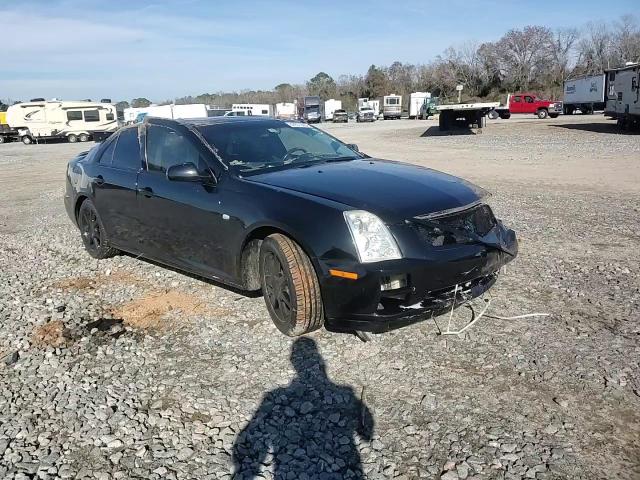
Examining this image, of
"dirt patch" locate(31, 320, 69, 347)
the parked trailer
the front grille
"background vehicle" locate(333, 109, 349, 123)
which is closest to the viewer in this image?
the front grille

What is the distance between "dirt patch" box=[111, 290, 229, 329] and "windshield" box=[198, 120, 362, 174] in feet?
4.08

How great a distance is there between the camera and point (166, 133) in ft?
16.9

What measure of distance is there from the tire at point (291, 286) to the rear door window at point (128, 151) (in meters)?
2.19

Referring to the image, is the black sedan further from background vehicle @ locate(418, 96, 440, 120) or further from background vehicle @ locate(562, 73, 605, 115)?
background vehicle @ locate(418, 96, 440, 120)

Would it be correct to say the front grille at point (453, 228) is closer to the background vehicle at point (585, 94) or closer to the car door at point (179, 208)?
the car door at point (179, 208)

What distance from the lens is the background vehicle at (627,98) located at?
25.5 meters

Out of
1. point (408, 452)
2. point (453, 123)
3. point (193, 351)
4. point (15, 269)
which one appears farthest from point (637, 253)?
point (453, 123)

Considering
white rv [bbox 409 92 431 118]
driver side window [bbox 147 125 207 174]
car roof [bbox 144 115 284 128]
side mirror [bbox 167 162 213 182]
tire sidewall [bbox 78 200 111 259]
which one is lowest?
tire sidewall [bbox 78 200 111 259]

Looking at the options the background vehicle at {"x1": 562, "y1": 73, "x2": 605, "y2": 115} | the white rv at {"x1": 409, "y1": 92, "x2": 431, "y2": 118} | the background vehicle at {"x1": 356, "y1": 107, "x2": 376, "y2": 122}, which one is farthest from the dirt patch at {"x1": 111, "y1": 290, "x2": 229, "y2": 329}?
the white rv at {"x1": 409, "y1": 92, "x2": 431, "y2": 118}

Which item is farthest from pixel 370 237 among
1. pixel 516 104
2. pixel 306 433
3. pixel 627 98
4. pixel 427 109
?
pixel 427 109

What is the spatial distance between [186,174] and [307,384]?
201 cm

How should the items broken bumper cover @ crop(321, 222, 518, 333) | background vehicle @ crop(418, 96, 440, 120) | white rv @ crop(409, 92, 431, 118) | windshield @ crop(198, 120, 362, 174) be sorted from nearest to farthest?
broken bumper cover @ crop(321, 222, 518, 333) < windshield @ crop(198, 120, 362, 174) < background vehicle @ crop(418, 96, 440, 120) < white rv @ crop(409, 92, 431, 118)

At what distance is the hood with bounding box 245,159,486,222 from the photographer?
3699 mm

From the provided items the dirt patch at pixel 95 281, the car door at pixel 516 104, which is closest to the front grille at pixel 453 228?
the dirt patch at pixel 95 281
